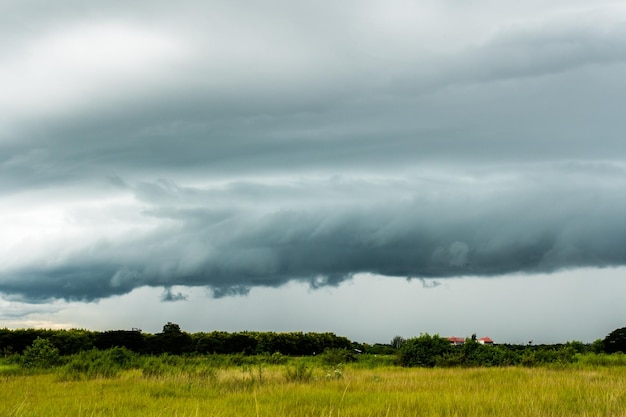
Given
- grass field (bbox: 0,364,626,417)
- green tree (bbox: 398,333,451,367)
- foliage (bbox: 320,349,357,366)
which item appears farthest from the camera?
foliage (bbox: 320,349,357,366)

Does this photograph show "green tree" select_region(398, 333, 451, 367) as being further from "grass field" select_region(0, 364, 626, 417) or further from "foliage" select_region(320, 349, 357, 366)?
"grass field" select_region(0, 364, 626, 417)

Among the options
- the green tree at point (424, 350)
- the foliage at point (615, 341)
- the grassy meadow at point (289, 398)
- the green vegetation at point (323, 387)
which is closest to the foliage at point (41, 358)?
the green vegetation at point (323, 387)

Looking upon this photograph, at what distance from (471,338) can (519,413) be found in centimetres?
2413

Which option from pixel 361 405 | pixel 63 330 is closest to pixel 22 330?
pixel 63 330

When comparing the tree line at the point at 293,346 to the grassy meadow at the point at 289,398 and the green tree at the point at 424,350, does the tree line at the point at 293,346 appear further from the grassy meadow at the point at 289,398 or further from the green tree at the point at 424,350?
the grassy meadow at the point at 289,398

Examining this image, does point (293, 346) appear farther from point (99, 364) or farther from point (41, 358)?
point (99, 364)

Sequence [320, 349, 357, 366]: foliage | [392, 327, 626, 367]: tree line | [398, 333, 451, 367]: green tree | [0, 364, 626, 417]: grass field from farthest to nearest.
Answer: [320, 349, 357, 366]: foliage < [398, 333, 451, 367]: green tree < [392, 327, 626, 367]: tree line < [0, 364, 626, 417]: grass field

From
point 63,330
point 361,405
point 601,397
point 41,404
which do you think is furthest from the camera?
point 63,330

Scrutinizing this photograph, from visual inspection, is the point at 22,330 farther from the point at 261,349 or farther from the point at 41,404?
the point at 41,404

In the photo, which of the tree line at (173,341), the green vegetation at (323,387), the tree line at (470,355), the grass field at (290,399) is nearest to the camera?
the grass field at (290,399)

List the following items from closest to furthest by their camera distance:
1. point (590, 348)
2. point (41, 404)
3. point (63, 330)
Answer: point (41, 404) → point (590, 348) → point (63, 330)

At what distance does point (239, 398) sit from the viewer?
12.1 m

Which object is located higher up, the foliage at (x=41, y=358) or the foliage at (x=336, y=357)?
the foliage at (x=41, y=358)

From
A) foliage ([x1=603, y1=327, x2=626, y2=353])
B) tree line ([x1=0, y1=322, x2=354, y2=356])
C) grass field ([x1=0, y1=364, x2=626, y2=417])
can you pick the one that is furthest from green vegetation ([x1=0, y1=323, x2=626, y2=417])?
foliage ([x1=603, y1=327, x2=626, y2=353])
